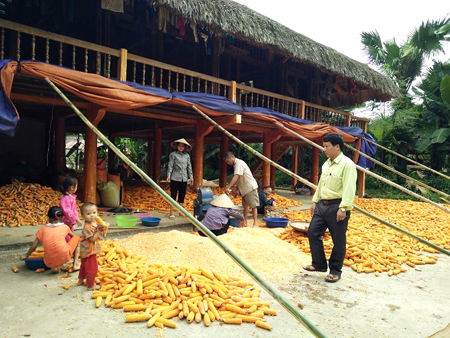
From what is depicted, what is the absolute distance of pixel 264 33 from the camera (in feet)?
22.7

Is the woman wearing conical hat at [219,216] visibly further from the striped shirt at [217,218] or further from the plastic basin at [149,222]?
the plastic basin at [149,222]

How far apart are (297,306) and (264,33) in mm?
5947

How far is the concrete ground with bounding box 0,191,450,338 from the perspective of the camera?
2211mm

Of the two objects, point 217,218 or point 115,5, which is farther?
point 115,5

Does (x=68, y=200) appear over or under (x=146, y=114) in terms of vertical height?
under

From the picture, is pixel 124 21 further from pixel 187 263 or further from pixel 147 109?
pixel 187 263

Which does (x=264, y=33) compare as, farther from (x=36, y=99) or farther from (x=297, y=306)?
(x=297, y=306)

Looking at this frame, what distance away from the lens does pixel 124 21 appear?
7590 millimetres

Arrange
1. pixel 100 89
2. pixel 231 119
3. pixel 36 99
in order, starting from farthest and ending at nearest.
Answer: pixel 231 119, pixel 36 99, pixel 100 89

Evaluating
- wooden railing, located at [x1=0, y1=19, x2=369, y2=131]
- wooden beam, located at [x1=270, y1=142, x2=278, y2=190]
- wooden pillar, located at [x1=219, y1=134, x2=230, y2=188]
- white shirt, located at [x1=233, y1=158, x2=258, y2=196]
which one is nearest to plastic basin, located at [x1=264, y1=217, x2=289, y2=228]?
white shirt, located at [x1=233, y1=158, x2=258, y2=196]

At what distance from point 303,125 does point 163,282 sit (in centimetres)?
619

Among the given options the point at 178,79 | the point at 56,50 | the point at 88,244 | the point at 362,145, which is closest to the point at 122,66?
the point at 178,79

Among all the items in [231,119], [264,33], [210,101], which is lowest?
[231,119]

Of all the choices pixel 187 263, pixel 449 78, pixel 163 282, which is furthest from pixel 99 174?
pixel 449 78
